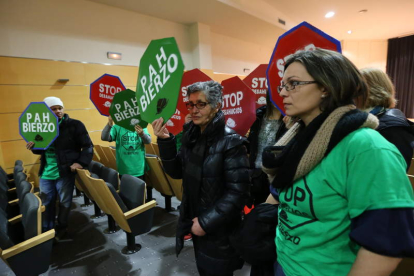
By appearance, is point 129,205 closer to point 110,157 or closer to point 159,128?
point 159,128

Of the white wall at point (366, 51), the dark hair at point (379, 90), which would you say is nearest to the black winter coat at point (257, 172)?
the dark hair at point (379, 90)

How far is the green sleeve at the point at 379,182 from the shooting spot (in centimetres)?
48

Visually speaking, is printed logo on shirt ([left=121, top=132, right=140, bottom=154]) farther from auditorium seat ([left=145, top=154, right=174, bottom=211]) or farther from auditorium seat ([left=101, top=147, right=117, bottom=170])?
auditorium seat ([left=101, top=147, right=117, bottom=170])

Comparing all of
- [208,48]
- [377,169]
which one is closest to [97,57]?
[208,48]

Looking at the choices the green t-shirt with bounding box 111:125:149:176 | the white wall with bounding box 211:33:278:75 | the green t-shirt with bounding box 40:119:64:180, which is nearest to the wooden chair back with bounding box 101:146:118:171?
the green t-shirt with bounding box 111:125:149:176

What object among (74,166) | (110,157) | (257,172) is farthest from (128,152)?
(257,172)

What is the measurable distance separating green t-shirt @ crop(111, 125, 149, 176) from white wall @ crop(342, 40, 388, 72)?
35.1ft

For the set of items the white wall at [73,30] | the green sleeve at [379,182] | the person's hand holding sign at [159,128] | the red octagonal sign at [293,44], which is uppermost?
the white wall at [73,30]

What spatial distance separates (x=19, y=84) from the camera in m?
3.91

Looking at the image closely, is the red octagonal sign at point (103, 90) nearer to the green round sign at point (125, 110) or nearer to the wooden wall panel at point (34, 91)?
the green round sign at point (125, 110)

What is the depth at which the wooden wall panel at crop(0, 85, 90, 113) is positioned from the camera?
12.5ft

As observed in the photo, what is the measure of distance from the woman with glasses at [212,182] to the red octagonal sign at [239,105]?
50 centimetres

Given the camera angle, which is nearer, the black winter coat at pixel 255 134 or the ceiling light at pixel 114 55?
the black winter coat at pixel 255 134

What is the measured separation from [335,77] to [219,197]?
2.57ft
